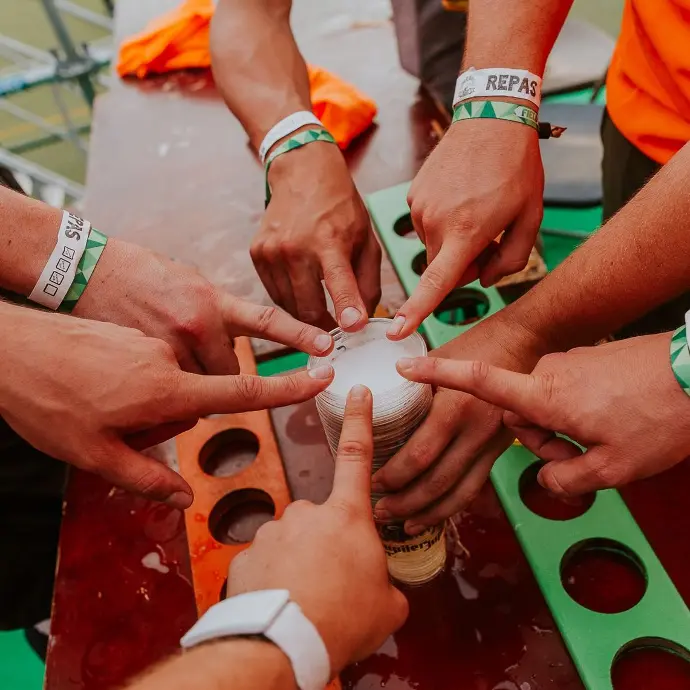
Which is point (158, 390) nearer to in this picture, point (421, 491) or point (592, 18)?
point (421, 491)

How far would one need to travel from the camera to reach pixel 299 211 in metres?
1.20

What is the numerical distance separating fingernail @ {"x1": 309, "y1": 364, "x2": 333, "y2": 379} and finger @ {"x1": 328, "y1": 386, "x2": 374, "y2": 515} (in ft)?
0.28

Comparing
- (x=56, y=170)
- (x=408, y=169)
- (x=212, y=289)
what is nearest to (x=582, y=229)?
(x=408, y=169)

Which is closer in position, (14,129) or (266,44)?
(266,44)

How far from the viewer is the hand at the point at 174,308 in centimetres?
105

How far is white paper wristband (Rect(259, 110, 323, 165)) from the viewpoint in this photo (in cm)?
130

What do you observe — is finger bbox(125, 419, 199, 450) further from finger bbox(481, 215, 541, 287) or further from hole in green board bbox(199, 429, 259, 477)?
finger bbox(481, 215, 541, 287)

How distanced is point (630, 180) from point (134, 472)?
121 cm

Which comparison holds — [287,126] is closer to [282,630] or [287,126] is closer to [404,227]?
[404,227]

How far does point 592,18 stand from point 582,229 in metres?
2.39

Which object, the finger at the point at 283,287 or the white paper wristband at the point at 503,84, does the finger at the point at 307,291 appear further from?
Answer: the white paper wristband at the point at 503,84

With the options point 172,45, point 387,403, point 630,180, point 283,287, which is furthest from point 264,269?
point 172,45

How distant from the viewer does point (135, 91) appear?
85.3 inches

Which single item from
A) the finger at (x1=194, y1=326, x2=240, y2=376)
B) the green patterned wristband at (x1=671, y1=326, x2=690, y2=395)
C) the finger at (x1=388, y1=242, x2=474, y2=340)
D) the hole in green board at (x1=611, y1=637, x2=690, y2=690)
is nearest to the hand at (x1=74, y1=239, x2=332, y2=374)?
the finger at (x1=194, y1=326, x2=240, y2=376)
